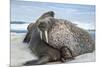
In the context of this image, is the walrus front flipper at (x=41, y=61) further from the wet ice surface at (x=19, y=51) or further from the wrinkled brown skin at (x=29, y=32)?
the wrinkled brown skin at (x=29, y=32)

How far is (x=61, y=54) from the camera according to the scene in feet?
7.57

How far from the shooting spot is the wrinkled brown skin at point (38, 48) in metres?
2.22

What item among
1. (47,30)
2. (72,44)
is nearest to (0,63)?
(47,30)

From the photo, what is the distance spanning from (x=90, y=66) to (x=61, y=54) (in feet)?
1.46

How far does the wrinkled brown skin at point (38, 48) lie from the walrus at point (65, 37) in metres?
0.05

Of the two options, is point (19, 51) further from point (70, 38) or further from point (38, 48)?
point (70, 38)

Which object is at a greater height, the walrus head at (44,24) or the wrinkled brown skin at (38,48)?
the walrus head at (44,24)

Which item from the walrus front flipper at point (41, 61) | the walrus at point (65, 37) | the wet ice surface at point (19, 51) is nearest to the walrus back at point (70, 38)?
the walrus at point (65, 37)

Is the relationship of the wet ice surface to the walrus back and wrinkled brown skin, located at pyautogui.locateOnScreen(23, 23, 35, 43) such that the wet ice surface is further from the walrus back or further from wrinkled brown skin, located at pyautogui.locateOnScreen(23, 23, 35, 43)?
the walrus back

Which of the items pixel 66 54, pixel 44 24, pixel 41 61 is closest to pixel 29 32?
pixel 44 24

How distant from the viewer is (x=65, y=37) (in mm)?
2355

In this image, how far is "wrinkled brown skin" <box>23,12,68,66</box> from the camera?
7.28 feet

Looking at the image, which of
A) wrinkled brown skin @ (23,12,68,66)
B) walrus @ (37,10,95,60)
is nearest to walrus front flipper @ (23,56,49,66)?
wrinkled brown skin @ (23,12,68,66)

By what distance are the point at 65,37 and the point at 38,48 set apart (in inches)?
14.1
